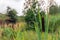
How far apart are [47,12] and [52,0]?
0.09 metres

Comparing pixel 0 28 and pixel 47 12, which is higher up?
pixel 47 12

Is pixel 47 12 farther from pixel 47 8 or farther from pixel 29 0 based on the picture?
pixel 29 0

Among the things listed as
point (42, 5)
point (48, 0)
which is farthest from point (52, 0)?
point (42, 5)

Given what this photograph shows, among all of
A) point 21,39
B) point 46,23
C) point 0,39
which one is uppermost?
point 46,23

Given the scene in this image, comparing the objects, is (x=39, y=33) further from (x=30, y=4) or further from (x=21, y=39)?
(x=21, y=39)

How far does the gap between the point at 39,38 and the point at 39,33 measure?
33 millimetres

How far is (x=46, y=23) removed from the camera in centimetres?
133

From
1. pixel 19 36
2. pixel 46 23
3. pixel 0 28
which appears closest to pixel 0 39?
pixel 0 28

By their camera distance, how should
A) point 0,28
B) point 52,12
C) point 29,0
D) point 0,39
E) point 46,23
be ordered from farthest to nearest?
point 0,28, point 0,39, point 52,12, point 29,0, point 46,23

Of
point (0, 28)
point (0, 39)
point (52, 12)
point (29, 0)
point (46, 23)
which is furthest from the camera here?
point (0, 28)

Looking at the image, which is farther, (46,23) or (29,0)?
(29,0)

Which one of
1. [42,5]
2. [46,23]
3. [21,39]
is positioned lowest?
[21,39]

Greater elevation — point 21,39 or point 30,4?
point 30,4

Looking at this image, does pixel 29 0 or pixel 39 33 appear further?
pixel 29 0
